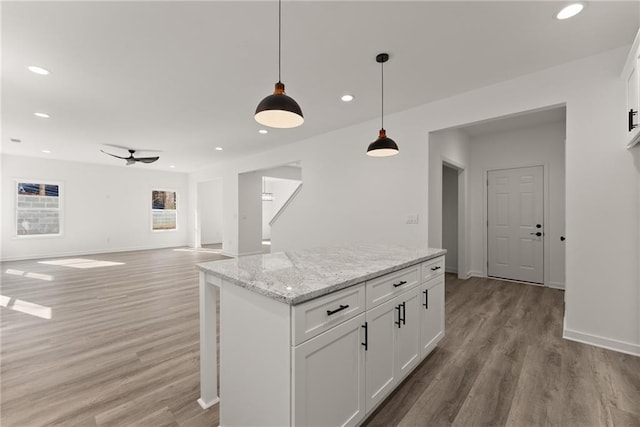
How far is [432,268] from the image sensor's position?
7.85 ft

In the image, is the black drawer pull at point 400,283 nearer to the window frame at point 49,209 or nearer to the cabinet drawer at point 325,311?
the cabinet drawer at point 325,311

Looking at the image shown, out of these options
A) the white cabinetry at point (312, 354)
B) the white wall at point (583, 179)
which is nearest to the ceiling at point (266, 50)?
the white wall at point (583, 179)

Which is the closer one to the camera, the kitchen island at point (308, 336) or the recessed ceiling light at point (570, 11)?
the kitchen island at point (308, 336)

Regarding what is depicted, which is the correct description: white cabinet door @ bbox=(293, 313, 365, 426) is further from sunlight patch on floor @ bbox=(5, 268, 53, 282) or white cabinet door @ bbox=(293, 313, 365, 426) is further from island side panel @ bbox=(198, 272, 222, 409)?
sunlight patch on floor @ bbox=(5, 268, 53, 282)

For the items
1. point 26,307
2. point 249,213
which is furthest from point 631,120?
point 249,213

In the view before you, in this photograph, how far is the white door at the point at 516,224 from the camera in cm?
483

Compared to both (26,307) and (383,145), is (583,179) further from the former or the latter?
(26,307)

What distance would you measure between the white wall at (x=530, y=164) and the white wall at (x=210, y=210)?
846 centimetres

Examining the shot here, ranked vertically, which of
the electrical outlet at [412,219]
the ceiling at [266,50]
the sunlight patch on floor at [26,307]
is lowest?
the sunlight patch on floor at [26,307]

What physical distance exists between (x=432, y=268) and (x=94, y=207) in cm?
987

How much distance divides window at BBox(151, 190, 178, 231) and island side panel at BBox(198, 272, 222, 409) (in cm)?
926

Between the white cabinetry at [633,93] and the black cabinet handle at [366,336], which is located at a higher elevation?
the white cabinetry at [633,93]

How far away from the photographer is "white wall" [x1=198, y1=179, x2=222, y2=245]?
10375 millimetres

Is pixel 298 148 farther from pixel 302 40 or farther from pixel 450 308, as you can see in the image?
pixel 450 308
